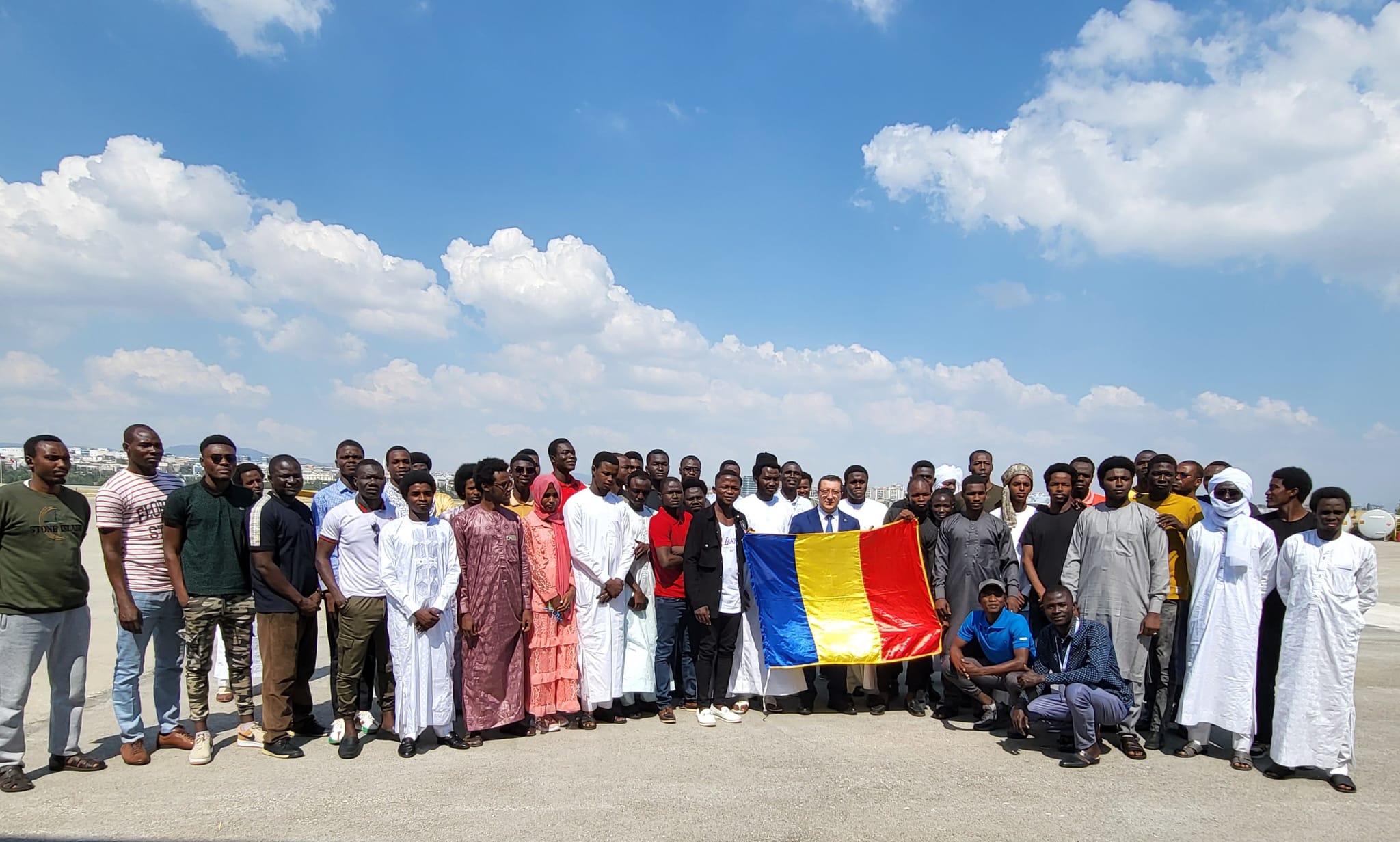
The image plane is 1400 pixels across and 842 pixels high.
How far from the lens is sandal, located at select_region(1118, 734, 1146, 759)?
19.2ft

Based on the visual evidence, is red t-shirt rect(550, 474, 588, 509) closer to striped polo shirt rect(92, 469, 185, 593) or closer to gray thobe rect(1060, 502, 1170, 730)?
striped polo shirt rect(92, 469, 185, 593)

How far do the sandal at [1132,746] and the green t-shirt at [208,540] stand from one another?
6632mm

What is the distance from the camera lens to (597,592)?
6.75 meters

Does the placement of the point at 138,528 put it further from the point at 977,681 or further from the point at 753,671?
the point at 977,681

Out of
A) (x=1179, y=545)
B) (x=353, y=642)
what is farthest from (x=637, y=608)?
(x=1179, y=545)

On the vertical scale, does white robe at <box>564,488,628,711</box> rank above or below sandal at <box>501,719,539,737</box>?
above

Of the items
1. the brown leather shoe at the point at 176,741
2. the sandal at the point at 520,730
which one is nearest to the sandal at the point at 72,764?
the brown leather shoe at the point at 176,741

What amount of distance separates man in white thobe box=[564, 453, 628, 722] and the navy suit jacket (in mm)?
1854

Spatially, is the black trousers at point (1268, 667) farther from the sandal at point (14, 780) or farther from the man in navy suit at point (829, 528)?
the sandal at point (14, 780)

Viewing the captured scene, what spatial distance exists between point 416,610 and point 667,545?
2.16 m

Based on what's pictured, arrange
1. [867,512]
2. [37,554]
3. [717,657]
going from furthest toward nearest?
[867,512] < [717,657] < [37,554]

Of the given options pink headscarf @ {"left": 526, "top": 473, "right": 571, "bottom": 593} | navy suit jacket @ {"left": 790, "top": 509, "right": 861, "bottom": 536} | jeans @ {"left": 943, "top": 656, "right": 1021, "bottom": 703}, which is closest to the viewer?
jeans @ {"left": 943, "top": 656, "right": 1021, "bottom": 703}

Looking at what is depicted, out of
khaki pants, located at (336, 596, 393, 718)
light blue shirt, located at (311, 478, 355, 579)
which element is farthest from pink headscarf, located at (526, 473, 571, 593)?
light blue shirt, located at (311, 478, 355, 579)

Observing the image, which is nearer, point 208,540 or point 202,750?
point 202,750
